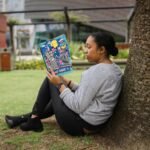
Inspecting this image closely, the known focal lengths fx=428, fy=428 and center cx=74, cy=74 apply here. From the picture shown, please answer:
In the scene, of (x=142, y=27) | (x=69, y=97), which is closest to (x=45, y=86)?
(x=69, y=97)

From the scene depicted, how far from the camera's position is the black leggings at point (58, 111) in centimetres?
340

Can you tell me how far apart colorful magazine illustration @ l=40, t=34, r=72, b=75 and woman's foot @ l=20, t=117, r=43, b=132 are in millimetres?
537

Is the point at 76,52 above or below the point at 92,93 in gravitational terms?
below

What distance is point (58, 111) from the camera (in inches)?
135

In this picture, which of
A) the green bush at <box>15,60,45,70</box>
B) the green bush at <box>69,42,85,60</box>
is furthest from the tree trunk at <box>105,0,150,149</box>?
the green bush at <box>69,42,85,60</box>

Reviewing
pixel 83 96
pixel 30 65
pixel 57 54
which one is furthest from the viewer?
pixel 30 65

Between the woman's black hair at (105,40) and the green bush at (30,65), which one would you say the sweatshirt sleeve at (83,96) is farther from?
the green bush at (30,65)

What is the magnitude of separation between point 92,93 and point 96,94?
6cm

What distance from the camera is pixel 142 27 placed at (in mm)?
3266

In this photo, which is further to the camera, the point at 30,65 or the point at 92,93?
the point at 30,65

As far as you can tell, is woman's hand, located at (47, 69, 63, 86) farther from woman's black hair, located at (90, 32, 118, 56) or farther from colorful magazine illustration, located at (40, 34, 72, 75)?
woman's black hair, located at (90, 32, 118, 56)

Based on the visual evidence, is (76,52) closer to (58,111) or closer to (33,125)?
(33,125)

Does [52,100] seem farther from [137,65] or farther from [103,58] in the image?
[137,65]

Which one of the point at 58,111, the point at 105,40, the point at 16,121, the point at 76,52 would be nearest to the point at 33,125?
the point at 16,121
